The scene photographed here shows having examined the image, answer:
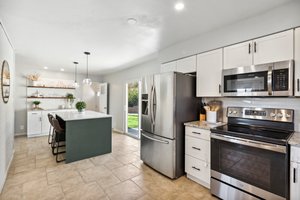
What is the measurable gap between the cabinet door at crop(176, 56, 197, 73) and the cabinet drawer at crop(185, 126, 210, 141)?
1120 mm

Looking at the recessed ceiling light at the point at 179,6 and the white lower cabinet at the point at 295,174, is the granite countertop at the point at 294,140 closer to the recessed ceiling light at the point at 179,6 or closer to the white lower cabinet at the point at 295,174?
the white lower cabinet at the point at 295,174

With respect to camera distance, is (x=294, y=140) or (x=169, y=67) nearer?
(x=294, y=140)

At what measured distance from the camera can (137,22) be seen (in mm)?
2271

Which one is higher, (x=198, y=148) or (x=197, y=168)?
(x=198, y=148)

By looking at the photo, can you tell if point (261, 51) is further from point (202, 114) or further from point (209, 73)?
point (202, 114)

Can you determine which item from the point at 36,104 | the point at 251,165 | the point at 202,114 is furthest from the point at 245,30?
the point at 36,104

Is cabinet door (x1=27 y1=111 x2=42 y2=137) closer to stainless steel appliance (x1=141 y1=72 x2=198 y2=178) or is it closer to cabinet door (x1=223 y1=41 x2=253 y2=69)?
stainless steel appliance (x1=141 y1=72 x2=198 y2=178)

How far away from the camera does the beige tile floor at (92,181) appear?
2.08 meters

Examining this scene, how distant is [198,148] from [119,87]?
14.5 ft

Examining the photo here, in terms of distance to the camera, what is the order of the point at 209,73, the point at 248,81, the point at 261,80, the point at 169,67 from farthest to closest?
the point at 169,67, the point at 209,73, the point at 248,81, the point at 261,80

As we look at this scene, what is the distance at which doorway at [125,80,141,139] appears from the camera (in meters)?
5.26

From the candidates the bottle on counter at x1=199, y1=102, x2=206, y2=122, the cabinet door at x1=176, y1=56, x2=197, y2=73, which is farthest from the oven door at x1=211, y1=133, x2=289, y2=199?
the cabinet door at x1=176, y1=56, x2=197, y2=73

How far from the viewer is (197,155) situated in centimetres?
233

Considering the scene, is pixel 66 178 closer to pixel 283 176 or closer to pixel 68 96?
pixel 283 176
